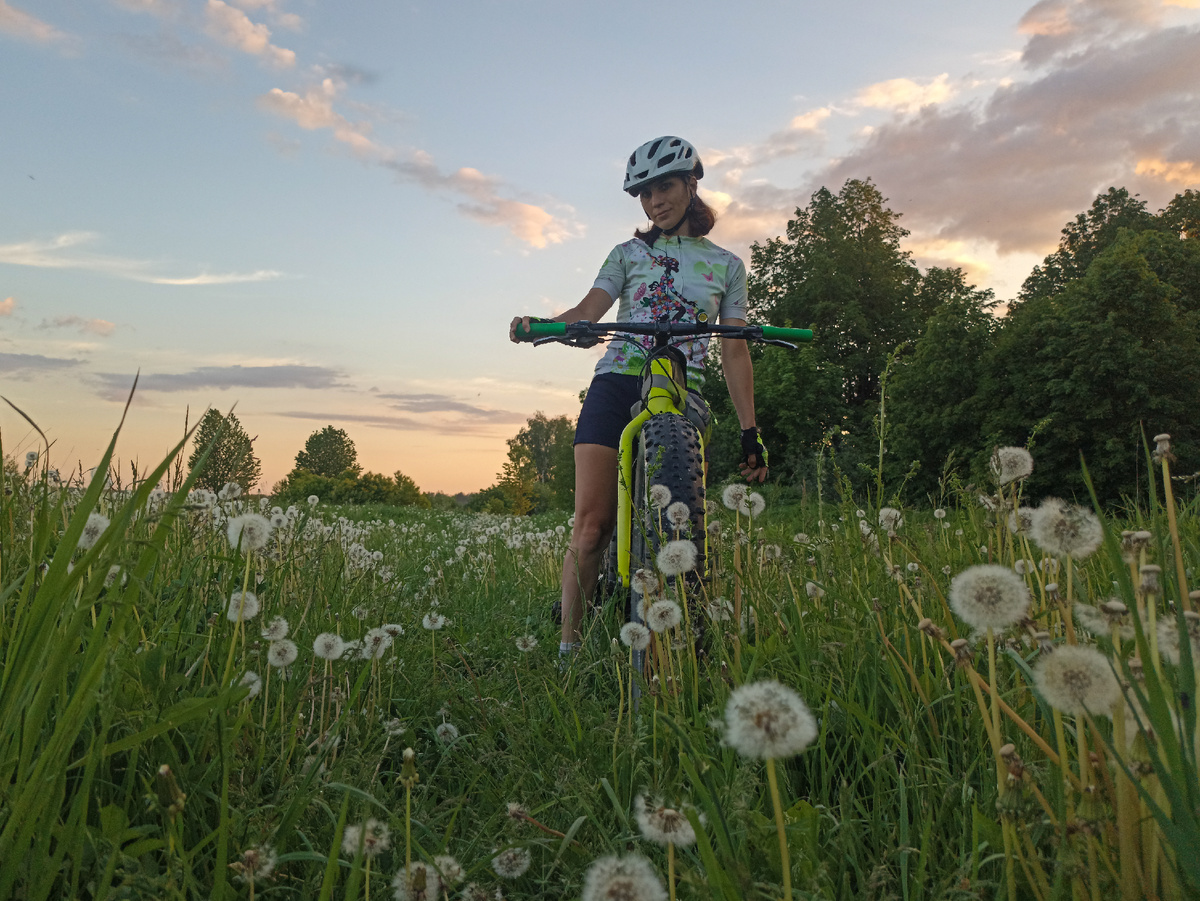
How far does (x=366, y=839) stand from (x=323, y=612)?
2.62m

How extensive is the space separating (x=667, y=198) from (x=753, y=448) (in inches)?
71.8

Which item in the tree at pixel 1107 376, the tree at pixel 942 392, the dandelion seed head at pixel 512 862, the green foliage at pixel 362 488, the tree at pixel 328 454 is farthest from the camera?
the tree at pixel 328 454

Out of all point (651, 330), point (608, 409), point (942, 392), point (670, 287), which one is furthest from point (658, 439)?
point (942, 392)

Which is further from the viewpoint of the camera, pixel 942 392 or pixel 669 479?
pixel 942 392

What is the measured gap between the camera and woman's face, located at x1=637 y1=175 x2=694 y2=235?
525 centimetres

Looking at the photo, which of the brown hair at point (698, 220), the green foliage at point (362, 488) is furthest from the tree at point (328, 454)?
the brown hair at point (698, 220)

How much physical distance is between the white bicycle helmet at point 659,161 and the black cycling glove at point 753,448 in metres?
1.79

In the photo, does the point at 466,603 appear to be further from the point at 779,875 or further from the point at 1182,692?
the point at 1182,692

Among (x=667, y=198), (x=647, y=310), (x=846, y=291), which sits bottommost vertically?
(x=647, y=310)

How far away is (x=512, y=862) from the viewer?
5.97ft

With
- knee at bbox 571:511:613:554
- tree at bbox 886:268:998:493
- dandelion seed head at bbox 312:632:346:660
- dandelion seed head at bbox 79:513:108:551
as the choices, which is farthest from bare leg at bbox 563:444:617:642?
tree at bbox 886:268:998:493

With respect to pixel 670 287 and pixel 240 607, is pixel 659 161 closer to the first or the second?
pixel 670 287

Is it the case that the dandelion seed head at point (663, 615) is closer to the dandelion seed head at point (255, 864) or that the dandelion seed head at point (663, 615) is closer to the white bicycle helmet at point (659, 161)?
the dandelion seed head at point (255, 864)

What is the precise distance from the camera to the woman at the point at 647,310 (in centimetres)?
482
